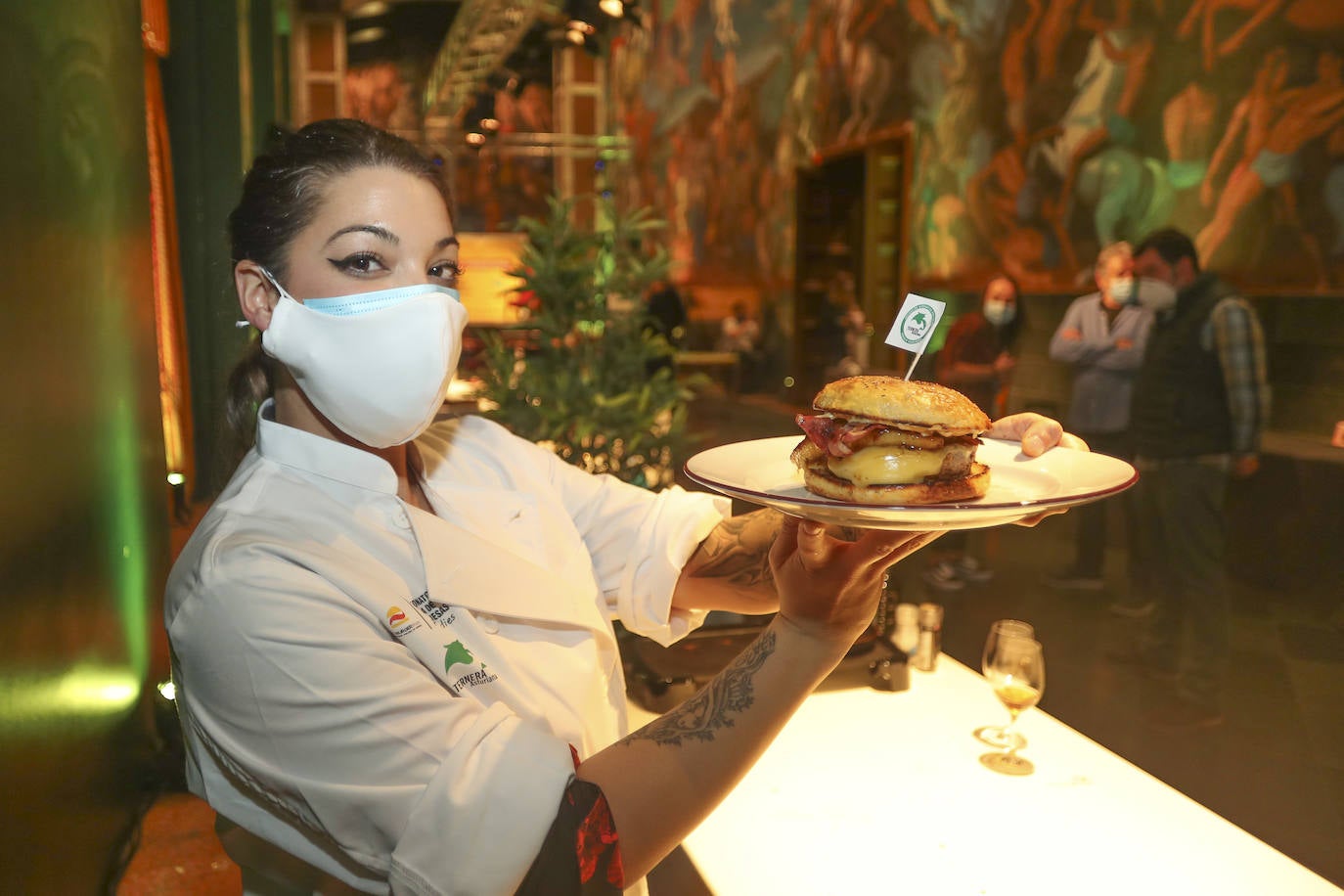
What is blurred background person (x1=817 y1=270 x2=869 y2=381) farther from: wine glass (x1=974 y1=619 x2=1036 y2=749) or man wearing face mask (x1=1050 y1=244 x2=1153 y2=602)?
wine glass (x1=974 y1=619 x2=1036 y2=749)

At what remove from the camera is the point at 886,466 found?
1470 mm

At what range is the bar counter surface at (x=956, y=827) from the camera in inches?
61.4

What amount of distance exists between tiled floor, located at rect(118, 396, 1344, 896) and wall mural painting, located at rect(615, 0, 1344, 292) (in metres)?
1.33

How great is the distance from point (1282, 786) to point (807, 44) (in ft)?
22.5

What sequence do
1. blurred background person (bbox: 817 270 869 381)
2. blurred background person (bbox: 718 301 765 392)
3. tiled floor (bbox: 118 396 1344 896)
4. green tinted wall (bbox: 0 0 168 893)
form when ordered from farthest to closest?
1. blurred background person (bbox: 718 301 765 392)
2. blurred background person (bbox: 817 270 869 381)
3. tiled floor (bbox: 118 396 1344 896)
4. green tinted wall (bbox: 0 0 168 893)

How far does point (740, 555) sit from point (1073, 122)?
411cm

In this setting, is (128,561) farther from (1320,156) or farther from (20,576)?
(1320,156)

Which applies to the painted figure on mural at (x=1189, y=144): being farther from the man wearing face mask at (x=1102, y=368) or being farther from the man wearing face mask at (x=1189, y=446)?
the man wearing face mask at (x=1102, y=368)

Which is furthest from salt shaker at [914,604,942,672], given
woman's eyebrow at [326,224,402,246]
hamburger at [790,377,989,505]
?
woman's eyebrow at [326,224,402,246]

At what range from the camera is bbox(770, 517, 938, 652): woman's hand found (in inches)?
50.1

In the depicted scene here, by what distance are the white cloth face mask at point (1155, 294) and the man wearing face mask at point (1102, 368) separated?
44 mm

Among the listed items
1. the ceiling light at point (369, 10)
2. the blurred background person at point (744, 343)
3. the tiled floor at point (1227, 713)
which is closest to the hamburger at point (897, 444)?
the tiled floor at point (1227, 713)

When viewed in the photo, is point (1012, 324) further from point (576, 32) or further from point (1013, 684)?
point (576, 32)

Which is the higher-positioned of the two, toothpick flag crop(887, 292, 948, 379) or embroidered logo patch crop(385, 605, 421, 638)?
toothpick flag crop(887, 292, 948, 379)
